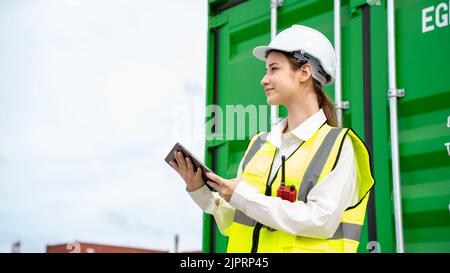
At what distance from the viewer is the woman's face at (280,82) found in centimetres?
227

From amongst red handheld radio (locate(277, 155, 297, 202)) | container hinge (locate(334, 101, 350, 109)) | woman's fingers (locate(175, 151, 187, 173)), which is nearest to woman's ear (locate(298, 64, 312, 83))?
red handheld radio (locate(277, 155, 297, 202))

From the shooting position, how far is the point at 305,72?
2.29 meters

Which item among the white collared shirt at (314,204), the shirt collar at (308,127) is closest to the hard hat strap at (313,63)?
the shirt collar at (308,127)

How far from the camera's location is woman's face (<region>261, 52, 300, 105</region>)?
2270mm

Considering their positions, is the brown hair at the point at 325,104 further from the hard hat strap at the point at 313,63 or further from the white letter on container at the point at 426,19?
the white letter on container at the point at 426,19

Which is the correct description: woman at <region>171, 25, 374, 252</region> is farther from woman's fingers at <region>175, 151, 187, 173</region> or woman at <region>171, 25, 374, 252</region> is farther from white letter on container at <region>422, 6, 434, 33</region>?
white letter on container at <region>422, 6, 434, 33</region>

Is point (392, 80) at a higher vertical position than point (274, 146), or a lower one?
higher

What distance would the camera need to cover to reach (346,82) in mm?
3545

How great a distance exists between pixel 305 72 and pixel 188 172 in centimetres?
54

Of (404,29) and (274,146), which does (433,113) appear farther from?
(274,146)

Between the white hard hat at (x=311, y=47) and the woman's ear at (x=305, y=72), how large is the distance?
3cm
